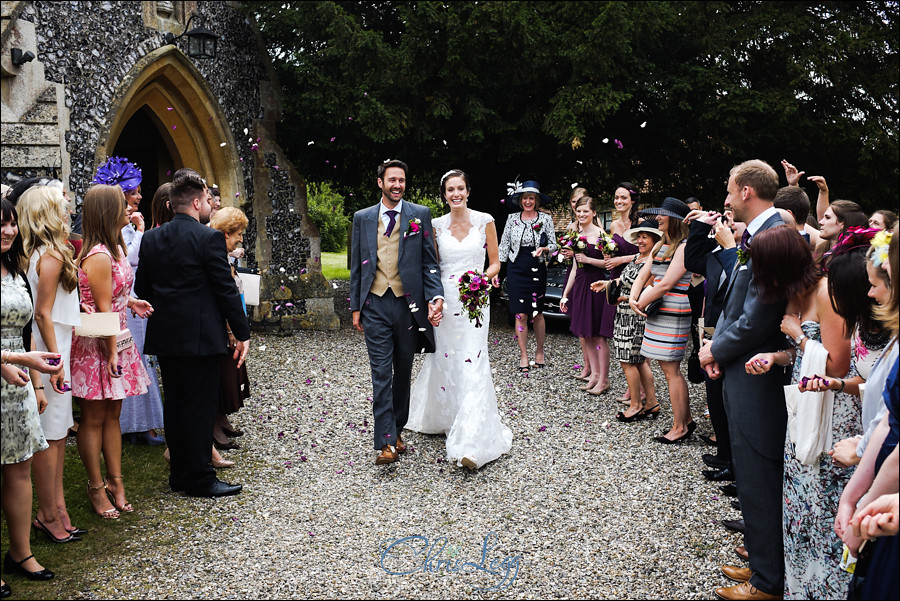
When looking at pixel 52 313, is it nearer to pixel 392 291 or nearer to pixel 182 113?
pixel 392 291

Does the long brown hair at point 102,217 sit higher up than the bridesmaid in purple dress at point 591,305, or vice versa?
the long brown hair at point 102,217

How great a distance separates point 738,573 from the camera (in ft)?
12.6

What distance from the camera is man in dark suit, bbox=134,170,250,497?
4.76 m

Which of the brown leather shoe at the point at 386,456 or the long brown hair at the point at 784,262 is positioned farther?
the brown leather shoe at the point at 386,456

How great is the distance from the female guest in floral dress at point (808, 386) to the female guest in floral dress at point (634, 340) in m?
3.13

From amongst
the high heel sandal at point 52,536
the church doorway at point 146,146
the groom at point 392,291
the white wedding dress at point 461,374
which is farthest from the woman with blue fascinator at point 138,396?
the church doorway at point 146,146

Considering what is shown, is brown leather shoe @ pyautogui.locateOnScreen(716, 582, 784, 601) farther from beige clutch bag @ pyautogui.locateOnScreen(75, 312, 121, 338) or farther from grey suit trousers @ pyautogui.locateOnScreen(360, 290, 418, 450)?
beige clutch bag @ pyautogui.locateOnScreen(75, 312, 121, 338)

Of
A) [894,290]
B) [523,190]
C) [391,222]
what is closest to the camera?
[894,290]

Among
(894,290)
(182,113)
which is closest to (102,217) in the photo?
(894,290)

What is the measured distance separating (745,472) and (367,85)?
8.16 metres

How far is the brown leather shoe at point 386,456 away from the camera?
5.41 meters

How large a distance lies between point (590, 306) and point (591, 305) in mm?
15

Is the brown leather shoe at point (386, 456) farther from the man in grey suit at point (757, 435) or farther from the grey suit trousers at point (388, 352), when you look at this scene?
the man in grey suit at point (757, 435)

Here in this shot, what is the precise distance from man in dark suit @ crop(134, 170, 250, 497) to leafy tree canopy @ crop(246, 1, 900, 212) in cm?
575
